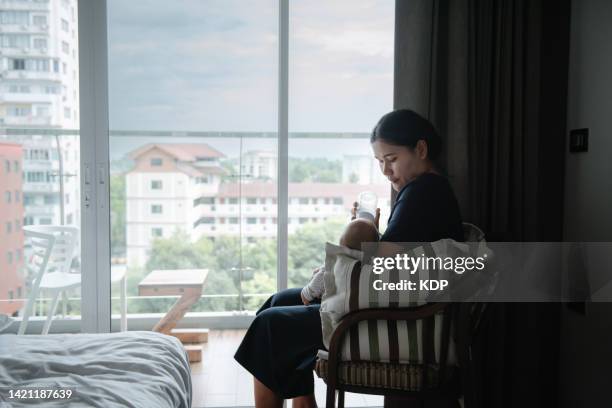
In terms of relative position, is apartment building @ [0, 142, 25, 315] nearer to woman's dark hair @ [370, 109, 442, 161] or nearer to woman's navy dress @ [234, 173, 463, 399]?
woman's navy dress @ [234, 173, 463, 399]

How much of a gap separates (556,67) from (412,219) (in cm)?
125

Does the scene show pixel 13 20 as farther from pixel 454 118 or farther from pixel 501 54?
pixel 501 54

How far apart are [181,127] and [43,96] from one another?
2.21ft

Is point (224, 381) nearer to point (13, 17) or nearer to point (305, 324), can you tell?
point (305, 324)

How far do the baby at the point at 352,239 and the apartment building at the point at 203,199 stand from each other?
82cm

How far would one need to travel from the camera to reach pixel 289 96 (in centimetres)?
284

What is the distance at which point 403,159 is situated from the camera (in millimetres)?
2111

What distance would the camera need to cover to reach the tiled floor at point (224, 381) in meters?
2.71

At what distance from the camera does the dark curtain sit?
251cm

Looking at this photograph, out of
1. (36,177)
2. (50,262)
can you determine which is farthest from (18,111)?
(50,262)

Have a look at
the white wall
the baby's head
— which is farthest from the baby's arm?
the white wall

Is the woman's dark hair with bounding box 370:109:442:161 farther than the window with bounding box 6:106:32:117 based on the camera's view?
No

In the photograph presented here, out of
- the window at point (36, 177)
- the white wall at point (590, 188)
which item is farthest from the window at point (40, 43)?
the white wall at point (590, 188)

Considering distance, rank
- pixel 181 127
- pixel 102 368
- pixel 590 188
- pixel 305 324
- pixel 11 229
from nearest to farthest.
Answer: pixel 102 368 < pixel 305 324 < pixel 590 188 < pixel 11 229 < pixel 181 127
